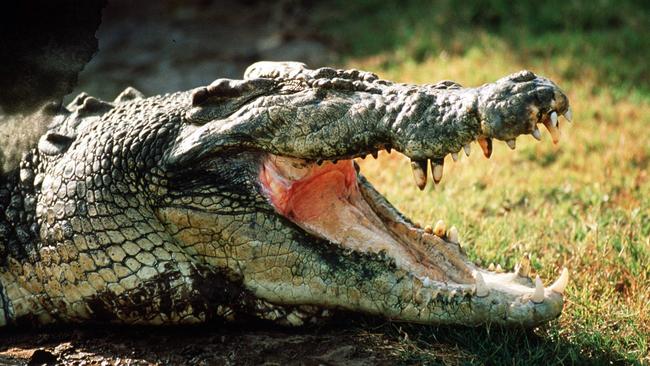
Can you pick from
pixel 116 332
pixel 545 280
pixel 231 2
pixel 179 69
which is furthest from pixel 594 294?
pixel 231 2

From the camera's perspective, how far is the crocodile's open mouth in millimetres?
4027

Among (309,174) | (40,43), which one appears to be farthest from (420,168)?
(40,43)

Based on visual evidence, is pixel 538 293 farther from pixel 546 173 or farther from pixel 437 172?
pixel 546 173

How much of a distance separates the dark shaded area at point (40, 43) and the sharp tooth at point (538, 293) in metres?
2.56

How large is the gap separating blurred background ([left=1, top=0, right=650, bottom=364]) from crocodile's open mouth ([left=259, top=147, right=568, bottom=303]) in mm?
242

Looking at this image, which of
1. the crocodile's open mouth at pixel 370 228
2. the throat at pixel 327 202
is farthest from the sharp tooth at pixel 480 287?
the throat at pixel 327 202

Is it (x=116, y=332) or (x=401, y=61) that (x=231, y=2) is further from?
(x=116, y=332)

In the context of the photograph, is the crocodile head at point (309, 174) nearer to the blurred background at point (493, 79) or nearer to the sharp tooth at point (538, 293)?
the sharp tooth at point (538, 293)

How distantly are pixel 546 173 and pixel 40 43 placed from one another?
3763 millimetres

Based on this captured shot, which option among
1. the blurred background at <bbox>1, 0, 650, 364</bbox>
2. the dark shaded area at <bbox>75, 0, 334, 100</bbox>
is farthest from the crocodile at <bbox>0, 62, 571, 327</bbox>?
the dark shaded area at <bbox>75, 0, 334, 100</bbox>

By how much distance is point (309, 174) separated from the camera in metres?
4.34

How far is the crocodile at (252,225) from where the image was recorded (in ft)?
12.9

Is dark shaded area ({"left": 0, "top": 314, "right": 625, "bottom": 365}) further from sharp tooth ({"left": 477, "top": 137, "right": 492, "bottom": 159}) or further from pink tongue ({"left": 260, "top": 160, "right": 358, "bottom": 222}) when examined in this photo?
sharp tooth ({"left": 477, "top": 137, "right": 492, "bottom": 159})

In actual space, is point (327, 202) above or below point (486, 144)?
below
